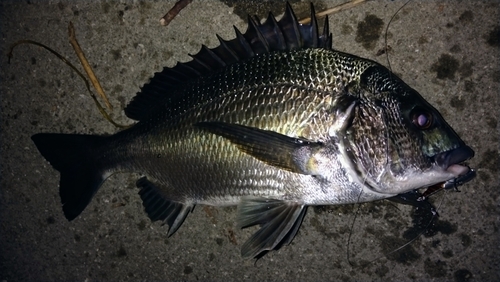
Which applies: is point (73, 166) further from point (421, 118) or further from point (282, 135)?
point (421, 118)

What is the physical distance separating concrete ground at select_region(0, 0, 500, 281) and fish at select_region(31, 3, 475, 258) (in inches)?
13.6

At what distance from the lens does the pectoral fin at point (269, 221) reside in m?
1.75

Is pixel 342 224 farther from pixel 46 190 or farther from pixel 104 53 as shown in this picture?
pixel 46 190

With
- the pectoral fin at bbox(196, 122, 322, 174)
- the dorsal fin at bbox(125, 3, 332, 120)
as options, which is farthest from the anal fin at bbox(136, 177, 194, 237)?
the pectoral fin at bbox(196, 122, 322, 174)

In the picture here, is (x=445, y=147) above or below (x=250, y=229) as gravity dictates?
above

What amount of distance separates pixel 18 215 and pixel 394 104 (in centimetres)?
277

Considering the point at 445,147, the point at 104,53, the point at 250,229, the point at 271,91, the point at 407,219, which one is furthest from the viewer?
the point at 104,53

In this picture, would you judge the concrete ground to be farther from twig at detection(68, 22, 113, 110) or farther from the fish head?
the fish head

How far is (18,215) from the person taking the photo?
2717 millimetres

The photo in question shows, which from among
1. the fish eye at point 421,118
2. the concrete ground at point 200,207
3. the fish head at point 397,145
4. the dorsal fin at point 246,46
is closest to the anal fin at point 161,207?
the concrete ground at point 200,207

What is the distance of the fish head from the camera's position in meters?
1.54

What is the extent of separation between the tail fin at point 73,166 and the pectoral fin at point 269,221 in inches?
39.5

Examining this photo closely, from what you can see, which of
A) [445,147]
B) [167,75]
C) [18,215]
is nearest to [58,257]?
[18,215]

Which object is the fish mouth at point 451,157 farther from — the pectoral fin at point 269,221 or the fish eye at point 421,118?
the pectoral fin at point 269,221
